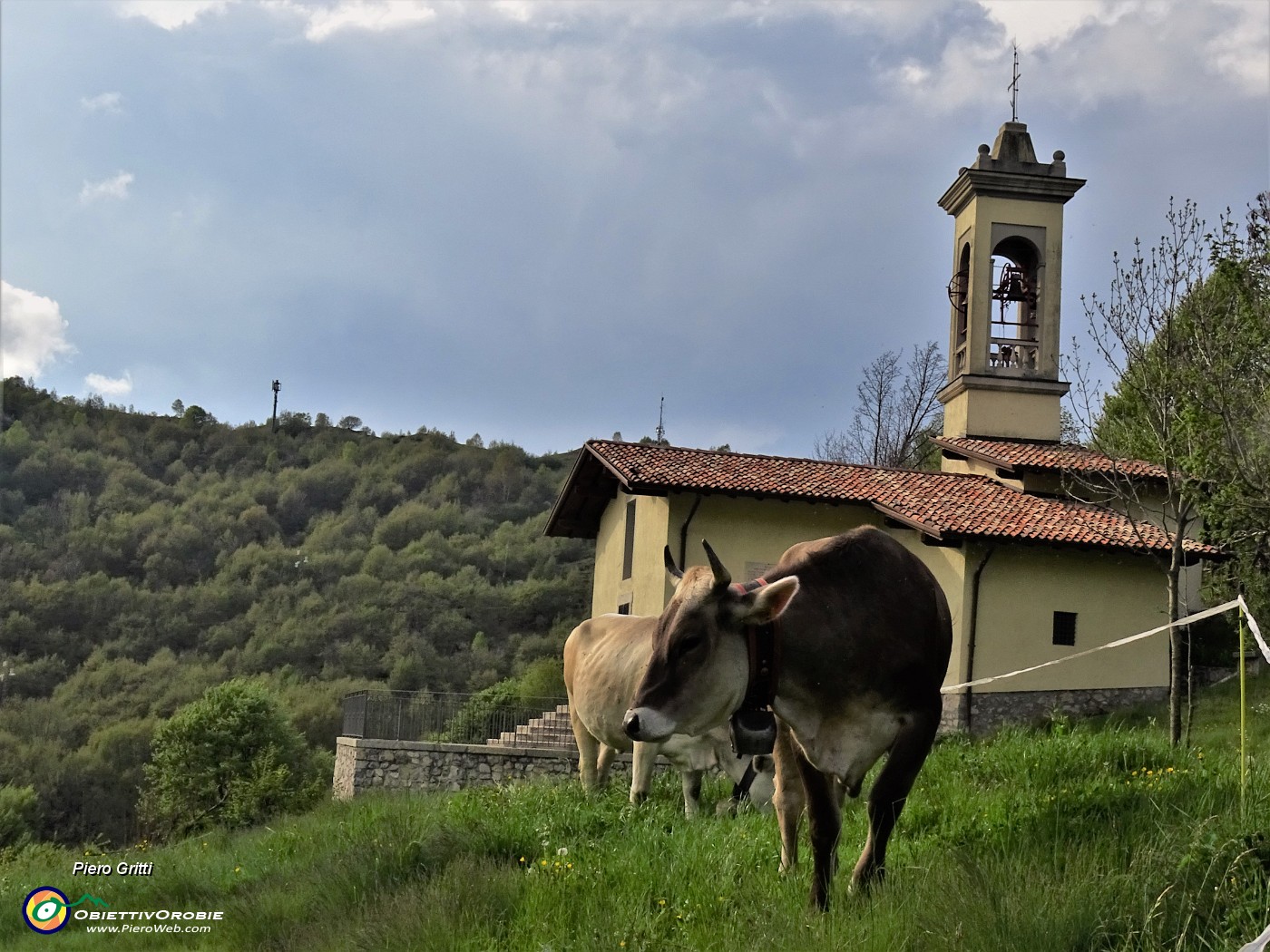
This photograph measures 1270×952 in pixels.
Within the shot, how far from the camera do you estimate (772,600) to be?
503 cm

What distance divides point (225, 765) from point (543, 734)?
348 inches

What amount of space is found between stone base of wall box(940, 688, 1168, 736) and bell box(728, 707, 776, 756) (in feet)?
57.5

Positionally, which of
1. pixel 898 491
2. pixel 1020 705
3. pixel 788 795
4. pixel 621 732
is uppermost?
pixel 898 491

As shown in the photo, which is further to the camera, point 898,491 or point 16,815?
point 16,815

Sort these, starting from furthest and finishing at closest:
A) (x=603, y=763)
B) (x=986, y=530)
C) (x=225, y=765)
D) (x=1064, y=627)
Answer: (x=225, y=765)
(x=1064, y=627)
(x=986, y=530)
(x=603, y=763)

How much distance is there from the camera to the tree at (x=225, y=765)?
26.3 metres

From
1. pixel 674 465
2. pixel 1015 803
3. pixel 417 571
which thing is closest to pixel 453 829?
pixel 1015 803

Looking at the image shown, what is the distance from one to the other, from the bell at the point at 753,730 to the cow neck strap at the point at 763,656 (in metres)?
0.09

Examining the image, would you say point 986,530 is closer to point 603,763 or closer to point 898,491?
point 898,491

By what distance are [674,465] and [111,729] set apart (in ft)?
76.4

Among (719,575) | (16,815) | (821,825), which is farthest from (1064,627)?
(16,815)

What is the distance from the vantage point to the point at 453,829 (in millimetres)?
8562

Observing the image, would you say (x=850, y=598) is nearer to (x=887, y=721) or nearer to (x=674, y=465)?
(x=887, y=721)

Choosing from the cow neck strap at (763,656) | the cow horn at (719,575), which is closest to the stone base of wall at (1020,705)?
the cow neck strap at (763,656)
